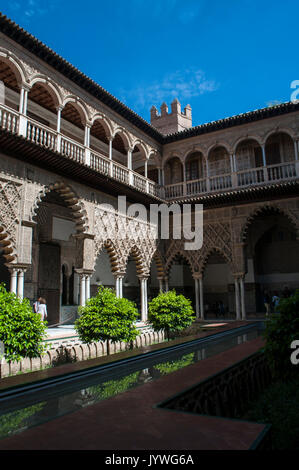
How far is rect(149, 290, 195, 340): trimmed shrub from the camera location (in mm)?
10688

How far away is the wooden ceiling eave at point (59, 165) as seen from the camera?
9.52 m

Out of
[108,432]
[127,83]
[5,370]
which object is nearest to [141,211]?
[127,83]

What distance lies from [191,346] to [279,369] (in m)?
4.07

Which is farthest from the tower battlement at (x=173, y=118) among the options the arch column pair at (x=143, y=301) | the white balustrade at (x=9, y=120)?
the white balustrade at (x=9, y=120)

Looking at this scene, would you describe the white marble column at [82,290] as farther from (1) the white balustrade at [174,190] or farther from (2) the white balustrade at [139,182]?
(1) the white balustrade at [174,190]

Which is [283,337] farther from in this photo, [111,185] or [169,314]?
[111,185]

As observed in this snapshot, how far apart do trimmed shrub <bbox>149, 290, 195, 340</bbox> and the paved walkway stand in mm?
7184

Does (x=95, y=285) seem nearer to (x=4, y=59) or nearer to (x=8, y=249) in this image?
(x=8, y=249)

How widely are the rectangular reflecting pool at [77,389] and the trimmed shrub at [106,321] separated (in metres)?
1.52

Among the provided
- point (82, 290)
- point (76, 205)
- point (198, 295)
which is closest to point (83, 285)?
point (82, 290)

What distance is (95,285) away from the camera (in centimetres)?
1716

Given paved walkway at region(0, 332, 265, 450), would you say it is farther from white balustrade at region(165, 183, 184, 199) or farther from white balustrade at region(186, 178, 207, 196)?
white balustrade at region(165, 183, 184, 199)

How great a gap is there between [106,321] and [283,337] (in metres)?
4.85

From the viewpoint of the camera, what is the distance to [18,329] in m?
6.20
